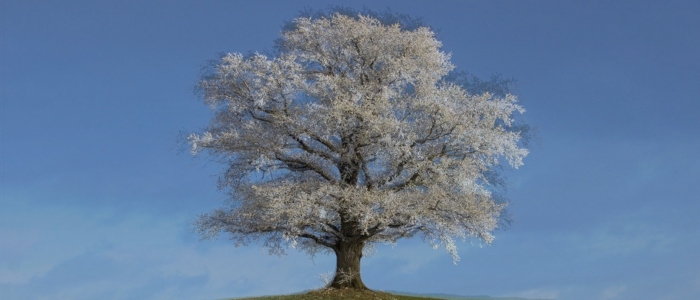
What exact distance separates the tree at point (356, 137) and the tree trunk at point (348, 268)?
0.12 ft

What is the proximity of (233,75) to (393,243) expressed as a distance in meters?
7.72

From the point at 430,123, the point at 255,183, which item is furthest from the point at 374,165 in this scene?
the point at 255,183

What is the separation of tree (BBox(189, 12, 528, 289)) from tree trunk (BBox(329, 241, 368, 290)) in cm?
4

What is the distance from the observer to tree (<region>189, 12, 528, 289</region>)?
22500 millimetres

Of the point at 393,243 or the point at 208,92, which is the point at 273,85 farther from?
the point at 393,243

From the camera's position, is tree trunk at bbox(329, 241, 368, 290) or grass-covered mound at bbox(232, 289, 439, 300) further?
tree trunk at bbox(329, 241, 368, 290)

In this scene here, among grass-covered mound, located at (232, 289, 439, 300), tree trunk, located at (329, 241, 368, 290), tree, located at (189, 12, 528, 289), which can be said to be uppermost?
tree, located at (189, 12, 528, 289)

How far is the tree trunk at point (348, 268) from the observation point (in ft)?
79.6

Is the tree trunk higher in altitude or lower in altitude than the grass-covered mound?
higher

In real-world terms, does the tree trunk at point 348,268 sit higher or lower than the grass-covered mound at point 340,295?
higher

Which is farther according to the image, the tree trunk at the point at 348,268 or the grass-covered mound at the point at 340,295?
the tree trunk at the point at 348,268

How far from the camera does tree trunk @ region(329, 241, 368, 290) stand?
24.2m

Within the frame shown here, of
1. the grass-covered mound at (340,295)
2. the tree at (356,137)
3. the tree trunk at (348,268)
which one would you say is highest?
the tree at (356,137)

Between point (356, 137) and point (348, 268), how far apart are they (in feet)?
14.7
